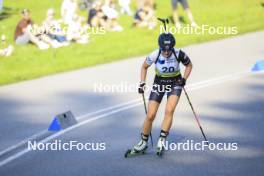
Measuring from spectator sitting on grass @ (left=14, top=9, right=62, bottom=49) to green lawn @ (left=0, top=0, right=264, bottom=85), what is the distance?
9.1 inches

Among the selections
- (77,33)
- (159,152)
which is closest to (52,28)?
(77,33)

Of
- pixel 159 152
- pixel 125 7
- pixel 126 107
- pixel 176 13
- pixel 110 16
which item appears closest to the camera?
pixel 159 152

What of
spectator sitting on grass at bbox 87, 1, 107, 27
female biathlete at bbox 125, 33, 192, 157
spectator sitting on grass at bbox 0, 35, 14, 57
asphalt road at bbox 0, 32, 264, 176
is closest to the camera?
asphalt road at bbox 0, 32, 264, 176

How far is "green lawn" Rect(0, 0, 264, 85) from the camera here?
1902cm

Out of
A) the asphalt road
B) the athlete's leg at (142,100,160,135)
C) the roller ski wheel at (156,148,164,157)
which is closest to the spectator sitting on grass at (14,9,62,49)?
the asphalt road

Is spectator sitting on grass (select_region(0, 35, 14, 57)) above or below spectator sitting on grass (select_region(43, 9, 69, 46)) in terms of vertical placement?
below

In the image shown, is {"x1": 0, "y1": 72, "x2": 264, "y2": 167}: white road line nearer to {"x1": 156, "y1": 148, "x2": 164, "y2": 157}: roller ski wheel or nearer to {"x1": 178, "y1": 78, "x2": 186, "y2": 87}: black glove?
{"x1": 156, "y1": 148, "x2": 164, "y2": 157}: roller ski wheel

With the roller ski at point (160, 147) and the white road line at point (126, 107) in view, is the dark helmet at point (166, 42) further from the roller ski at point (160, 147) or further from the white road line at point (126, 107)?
the white road line at point (126, 107)

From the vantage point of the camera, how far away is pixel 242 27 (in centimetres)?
2417

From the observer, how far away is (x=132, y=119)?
40.3 feet

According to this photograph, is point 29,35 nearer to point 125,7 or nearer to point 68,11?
point 68,11

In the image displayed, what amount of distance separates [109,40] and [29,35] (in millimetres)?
3000

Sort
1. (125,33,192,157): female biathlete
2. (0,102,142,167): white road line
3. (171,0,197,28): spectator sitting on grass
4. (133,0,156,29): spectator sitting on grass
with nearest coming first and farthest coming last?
(125,33,192,157): female biathlete, (0,102,142,167): white road line, (133,0,156,29): spectator sitting on grass, (171,0,197,28): spectator sitting on grass

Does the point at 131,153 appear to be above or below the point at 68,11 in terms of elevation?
below
